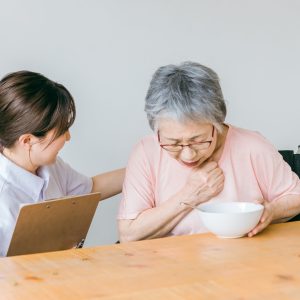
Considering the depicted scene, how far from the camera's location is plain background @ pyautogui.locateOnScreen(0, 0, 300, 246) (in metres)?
2.65

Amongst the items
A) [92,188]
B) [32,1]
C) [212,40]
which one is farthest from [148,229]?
[212,40]

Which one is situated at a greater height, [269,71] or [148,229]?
[269,71]

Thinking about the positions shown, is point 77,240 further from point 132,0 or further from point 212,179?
point 132,0

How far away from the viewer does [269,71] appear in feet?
10.8

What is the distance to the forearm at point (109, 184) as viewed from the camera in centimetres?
240

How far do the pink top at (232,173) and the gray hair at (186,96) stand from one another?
0.18 metres

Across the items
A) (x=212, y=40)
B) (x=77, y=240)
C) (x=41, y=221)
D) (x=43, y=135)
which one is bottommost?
(x=77, y=240)

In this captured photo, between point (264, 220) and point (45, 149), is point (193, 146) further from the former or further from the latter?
point (45, 149)

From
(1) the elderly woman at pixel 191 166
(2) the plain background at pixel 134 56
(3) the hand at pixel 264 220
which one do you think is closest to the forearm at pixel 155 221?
(1) the elderly woman at pixel 191 166

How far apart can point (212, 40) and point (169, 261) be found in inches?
71.2

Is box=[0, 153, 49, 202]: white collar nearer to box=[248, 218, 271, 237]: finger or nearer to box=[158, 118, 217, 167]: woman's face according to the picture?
box=[158, 118, 217, 167]: woman's face

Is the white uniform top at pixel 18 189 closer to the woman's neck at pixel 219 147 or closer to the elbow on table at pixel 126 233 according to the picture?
the elbow on table at pixel 126 233

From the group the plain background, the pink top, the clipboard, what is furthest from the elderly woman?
the plain background

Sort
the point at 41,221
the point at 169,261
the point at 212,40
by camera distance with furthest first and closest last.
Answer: the point at 212,40 < the point at 41,221 < the point at 169,261
